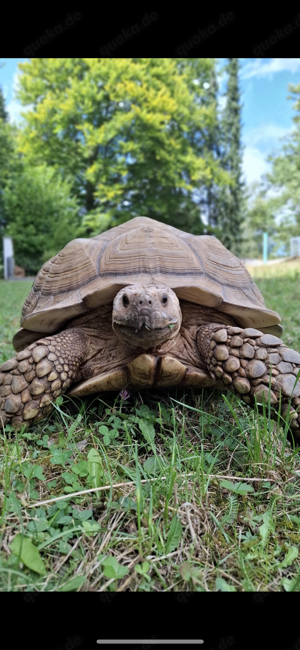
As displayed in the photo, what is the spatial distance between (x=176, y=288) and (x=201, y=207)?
955 inches

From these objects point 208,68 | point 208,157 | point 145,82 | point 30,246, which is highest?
point 208,68

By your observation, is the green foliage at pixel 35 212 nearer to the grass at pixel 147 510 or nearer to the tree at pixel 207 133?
the tree at pixel 207 133

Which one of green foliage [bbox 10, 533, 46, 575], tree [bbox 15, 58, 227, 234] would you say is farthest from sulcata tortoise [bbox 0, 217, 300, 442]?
tree [bbox 15, 58, 227, 234]

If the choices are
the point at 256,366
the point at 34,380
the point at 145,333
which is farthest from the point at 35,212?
the point at 256,366

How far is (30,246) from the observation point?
64.4ft

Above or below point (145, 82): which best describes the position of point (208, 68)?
above

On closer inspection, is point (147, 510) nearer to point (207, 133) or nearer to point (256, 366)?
point (256, 366)

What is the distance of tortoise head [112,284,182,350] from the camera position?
174 centimetres

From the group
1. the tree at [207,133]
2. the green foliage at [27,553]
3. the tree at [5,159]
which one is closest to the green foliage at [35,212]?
the tree at [5,159]

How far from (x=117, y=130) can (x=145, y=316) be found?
19.3 metres

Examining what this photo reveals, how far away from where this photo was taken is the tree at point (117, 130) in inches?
734

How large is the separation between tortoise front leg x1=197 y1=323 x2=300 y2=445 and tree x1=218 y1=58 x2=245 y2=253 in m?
24.2
